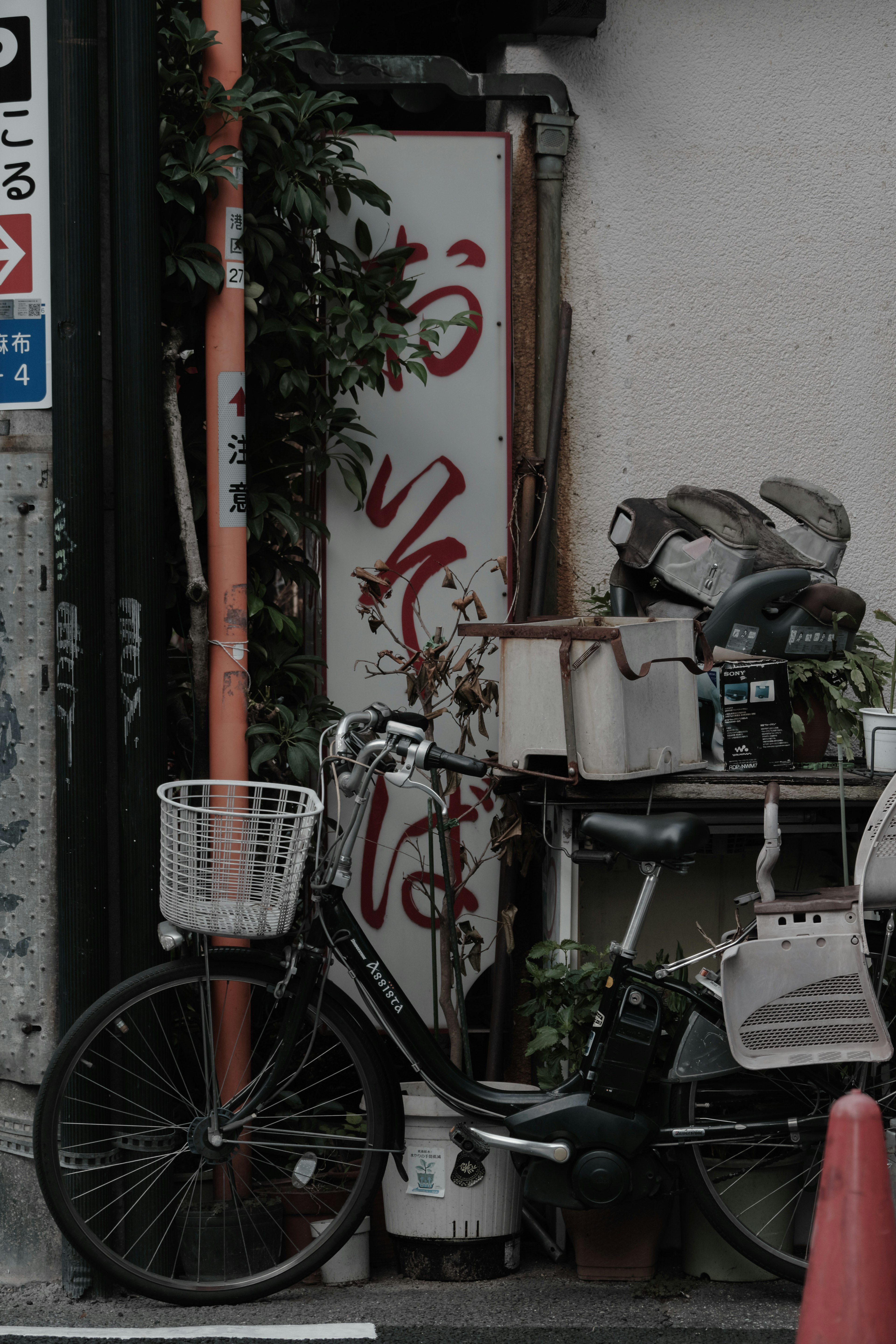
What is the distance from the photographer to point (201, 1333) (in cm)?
338

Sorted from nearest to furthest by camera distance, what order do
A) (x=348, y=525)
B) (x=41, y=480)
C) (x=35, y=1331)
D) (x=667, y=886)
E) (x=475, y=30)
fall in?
1. (x=35, y=1331)
2. (x=41, y=480)
3. (x=667, y=886)
4. (x=348, y=525)
5. (x=475, y=30)

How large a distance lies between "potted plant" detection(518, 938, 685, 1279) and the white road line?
708mm

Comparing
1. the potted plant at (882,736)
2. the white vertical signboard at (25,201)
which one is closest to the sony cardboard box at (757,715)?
the potted plant at (882,736)

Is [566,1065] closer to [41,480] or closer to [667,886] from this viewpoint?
[667,886]

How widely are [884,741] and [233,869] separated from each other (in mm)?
1929

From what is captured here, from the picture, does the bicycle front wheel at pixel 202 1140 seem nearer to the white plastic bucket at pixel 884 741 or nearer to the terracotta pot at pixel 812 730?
the terracotta pot at pixel 812 730

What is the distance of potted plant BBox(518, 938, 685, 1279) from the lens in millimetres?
3738

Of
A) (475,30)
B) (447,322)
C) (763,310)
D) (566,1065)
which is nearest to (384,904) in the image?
(566,1065)

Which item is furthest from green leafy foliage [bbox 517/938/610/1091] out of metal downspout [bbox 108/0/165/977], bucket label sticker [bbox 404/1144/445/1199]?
metal downspout [bbox 108/0/165/977]

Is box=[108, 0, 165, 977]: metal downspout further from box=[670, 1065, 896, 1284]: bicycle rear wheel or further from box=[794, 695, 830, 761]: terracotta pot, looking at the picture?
box=[794, 695, 830, 761]: terracotta pot

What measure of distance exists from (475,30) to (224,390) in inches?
87.0

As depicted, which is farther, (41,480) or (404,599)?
(404,599)

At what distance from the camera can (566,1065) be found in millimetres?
3869

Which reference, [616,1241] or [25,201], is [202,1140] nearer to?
[616,1241]
